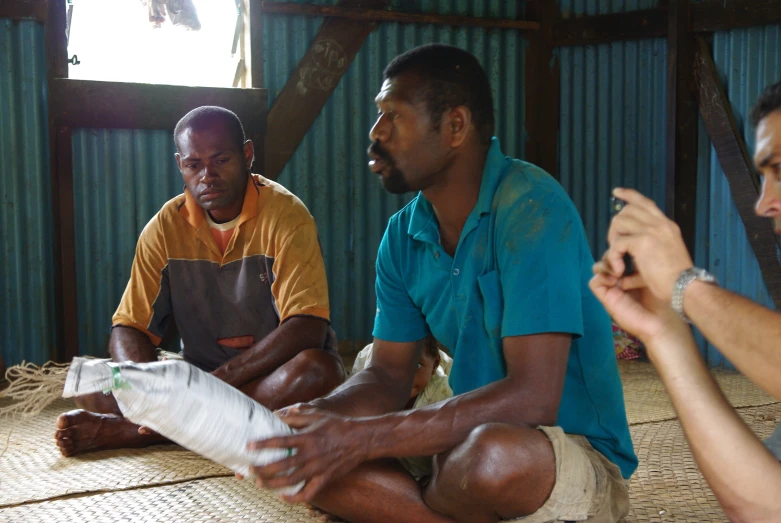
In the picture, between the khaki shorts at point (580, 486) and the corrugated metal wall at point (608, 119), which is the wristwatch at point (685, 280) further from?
the corrugated metal wall at point (608, 119)

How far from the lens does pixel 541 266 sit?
1747 millimetres

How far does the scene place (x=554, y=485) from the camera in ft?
5.46

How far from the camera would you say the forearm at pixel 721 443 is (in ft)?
4.03

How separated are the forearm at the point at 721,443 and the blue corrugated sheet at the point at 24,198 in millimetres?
3884

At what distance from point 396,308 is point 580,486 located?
2.20 ft

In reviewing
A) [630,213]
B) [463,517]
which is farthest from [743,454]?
[463,517]

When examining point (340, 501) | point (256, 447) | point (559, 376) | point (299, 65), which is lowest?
point (340, 501)

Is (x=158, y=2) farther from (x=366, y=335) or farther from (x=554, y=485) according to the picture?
(x=554, y=485)

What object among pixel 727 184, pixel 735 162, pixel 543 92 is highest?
pixel 543 92

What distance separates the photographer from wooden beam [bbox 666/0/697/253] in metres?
4.44

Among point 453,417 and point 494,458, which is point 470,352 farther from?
point 494,458

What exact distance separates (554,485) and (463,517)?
0.74 ft

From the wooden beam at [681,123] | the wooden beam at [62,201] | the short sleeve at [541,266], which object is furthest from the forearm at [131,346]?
the wooden beam at [681,123]

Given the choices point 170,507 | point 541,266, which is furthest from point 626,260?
point 170,507
